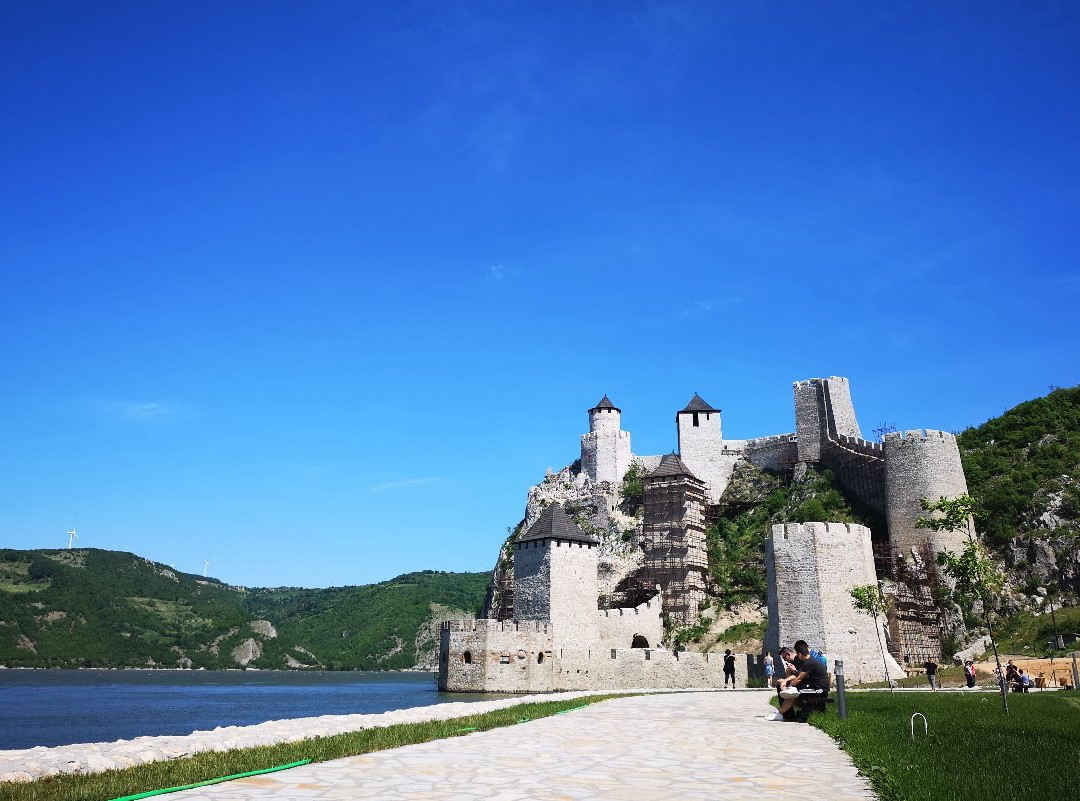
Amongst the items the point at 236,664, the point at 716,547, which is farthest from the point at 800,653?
the point at 236,664

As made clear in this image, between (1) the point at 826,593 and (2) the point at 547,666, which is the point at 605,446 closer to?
(2) the point at 547,666

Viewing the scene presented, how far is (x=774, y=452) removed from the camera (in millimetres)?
58625

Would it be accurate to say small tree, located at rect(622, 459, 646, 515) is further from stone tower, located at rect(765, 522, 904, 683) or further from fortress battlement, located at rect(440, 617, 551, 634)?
stone tower, located at rect(765, 522, 904, 683)

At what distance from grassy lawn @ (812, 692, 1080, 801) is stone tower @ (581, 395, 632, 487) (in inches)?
1747

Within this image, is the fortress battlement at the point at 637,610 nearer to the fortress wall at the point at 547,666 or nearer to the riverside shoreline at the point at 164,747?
the fortress wall at the point at 547,666

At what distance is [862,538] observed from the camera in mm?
33594

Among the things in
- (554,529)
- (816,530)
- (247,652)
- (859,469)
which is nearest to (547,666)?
(554,529)

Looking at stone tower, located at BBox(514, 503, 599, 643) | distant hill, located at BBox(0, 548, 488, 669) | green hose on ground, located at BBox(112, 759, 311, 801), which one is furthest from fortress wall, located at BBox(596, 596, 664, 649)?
distant hill, located at BBox(0, 548, 488, 669)

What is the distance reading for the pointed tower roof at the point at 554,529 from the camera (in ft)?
139

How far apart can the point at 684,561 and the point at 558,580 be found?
12.8m

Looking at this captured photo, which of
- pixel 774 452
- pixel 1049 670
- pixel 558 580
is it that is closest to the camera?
pixel 1049 670

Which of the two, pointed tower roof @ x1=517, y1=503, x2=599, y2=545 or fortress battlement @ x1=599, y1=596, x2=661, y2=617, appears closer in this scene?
pointed tower roof @ x1=517, y1=503, x2=599, y2=545

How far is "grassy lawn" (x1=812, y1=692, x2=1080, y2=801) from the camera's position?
692 cm

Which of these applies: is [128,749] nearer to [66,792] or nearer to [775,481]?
[66,792]
